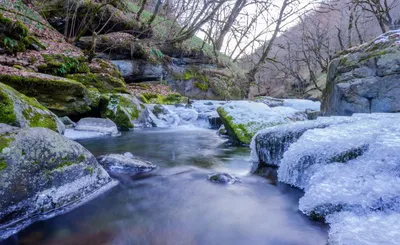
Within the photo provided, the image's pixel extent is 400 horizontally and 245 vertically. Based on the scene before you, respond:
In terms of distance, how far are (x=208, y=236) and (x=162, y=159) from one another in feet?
6.82

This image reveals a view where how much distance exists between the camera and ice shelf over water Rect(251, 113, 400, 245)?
1.56m

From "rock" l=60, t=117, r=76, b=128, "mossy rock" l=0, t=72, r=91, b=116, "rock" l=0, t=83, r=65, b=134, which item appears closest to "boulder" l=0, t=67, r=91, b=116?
"mossy rock" l=0, t=72, r=91, b=116

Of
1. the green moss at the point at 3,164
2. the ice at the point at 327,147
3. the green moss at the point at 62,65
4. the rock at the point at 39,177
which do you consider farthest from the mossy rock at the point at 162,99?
the green moss at the point at 3,164

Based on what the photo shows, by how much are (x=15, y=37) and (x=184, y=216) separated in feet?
26.4

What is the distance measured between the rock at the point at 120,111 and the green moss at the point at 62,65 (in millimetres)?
2009

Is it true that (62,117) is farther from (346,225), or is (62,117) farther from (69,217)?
(346,225)

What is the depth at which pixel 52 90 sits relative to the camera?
216 inches

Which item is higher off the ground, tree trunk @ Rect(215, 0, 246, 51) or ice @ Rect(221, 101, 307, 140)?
tree trunk @ Rect(215, 0, 246, 51)

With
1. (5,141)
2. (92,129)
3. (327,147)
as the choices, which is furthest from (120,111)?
(327,147)

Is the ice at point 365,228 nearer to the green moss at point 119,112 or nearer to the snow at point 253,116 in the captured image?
the snow at point 253,116

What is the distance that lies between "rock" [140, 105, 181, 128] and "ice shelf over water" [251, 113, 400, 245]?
4884 millimetres

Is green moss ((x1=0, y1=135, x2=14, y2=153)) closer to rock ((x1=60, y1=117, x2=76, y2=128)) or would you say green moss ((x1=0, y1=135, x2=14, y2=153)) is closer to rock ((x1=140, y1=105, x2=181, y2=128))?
rock ((x1=60, y1=117, x2=76, y2=128))

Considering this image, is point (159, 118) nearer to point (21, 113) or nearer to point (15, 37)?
point (21, 113)

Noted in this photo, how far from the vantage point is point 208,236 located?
169 cm
